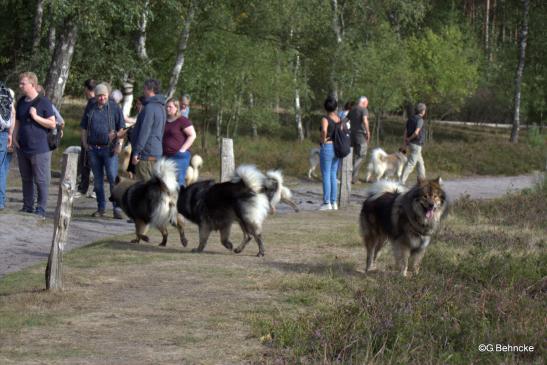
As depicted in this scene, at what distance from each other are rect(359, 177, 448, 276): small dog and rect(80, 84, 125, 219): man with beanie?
16.8ft

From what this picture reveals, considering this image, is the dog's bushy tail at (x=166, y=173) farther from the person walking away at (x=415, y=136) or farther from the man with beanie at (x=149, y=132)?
the person walking away at (x=415, y=136)

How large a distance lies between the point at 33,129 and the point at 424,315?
25.0 feet

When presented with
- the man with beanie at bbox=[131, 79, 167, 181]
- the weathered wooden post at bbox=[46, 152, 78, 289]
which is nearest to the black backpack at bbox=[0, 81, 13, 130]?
the man with beanie at bbox=[131, 79, 167, 181]

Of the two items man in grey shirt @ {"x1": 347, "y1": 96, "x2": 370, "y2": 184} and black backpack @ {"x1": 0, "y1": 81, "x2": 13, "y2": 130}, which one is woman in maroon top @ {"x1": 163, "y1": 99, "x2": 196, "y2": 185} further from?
man in grey shirt @ {"x1": 347, "y1": 96, "x2": 370, "y2": 184}

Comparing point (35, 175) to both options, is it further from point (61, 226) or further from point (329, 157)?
point (61, 226)

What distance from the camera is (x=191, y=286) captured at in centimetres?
884

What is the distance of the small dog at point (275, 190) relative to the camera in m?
12.0

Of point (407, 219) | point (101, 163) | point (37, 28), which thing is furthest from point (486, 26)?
point (407, 219)

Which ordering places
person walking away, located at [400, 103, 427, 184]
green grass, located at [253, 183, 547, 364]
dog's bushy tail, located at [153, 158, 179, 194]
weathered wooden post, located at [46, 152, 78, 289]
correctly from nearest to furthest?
green grass, located at [253, 183, 547, 364] < weathered wooden post, located at [46, 152, 78, 289] < dog's bushy tail, located at [153, 158, 179, 194] < person walking away, located at [400, 103, 427, 184]

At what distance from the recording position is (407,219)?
9422 mm

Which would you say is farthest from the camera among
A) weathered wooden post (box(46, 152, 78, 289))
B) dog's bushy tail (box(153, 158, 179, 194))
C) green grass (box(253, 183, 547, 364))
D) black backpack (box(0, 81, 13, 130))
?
black backpack (box(0, 81, 13, 130))

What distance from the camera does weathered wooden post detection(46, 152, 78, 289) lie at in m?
8.38

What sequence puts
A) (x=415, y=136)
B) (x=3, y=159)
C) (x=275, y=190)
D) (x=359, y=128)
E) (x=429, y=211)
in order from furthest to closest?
(x=359, y=128) → (x=415, y=136) → (x=3, y=159) → (x=275, y=190) → (x=429, y=211)

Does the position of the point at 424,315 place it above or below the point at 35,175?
below
